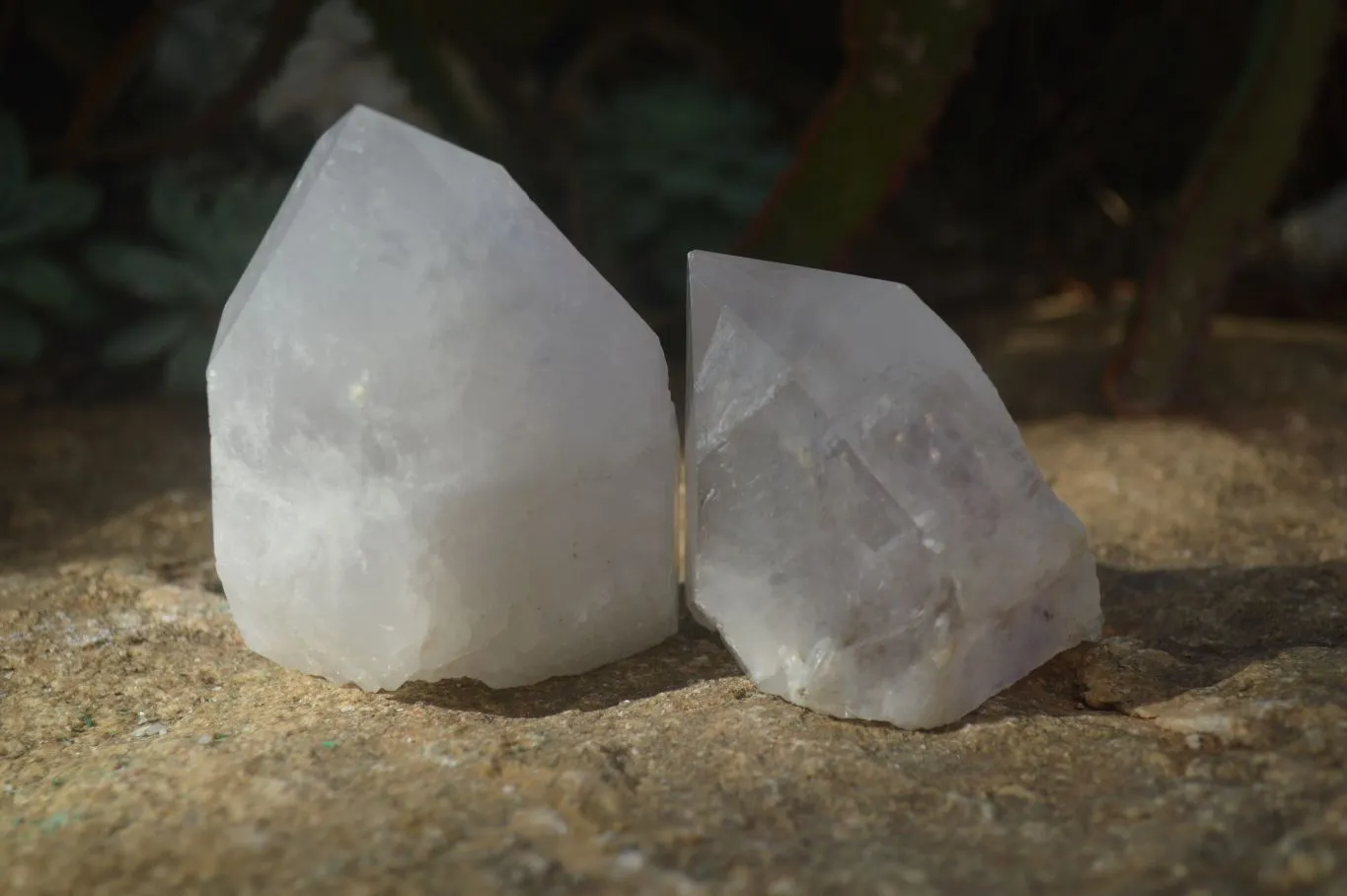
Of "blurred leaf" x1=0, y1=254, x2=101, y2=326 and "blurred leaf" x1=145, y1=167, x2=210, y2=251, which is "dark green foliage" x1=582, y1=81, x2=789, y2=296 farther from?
"blurred leaf" x1=0, y1=254, x2=101, y2=326

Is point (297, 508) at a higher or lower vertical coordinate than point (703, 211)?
lower

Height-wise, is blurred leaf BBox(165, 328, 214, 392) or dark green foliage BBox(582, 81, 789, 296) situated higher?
dark green foliage BBox(582, 81, 789, 296)

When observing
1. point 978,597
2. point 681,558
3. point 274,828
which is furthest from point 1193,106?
point 274,828

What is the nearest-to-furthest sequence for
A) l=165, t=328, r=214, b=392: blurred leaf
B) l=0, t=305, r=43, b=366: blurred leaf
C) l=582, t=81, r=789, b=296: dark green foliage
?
l=0, t=305, r=43, b=366: blurred leaf < l=165, t=328, r=214, b=392: blurred leaf < l=582, t=81, r=789, b=296: dark green foliage

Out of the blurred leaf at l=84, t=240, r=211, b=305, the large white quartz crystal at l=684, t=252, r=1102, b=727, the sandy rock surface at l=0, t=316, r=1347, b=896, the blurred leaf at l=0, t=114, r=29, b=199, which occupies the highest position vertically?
the blurred leaf at l=0, t=114, r=29, b=199

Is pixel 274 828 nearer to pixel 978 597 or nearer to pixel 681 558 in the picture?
pixel 978 597

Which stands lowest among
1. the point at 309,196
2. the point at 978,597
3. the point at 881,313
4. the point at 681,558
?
the point at 681,558

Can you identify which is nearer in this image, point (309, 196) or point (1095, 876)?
point (1095, 876)

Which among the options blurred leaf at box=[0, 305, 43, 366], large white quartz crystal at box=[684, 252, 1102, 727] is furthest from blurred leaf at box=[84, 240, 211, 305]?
large white quartz crystal at box=[684, 252, 1102, 727]
